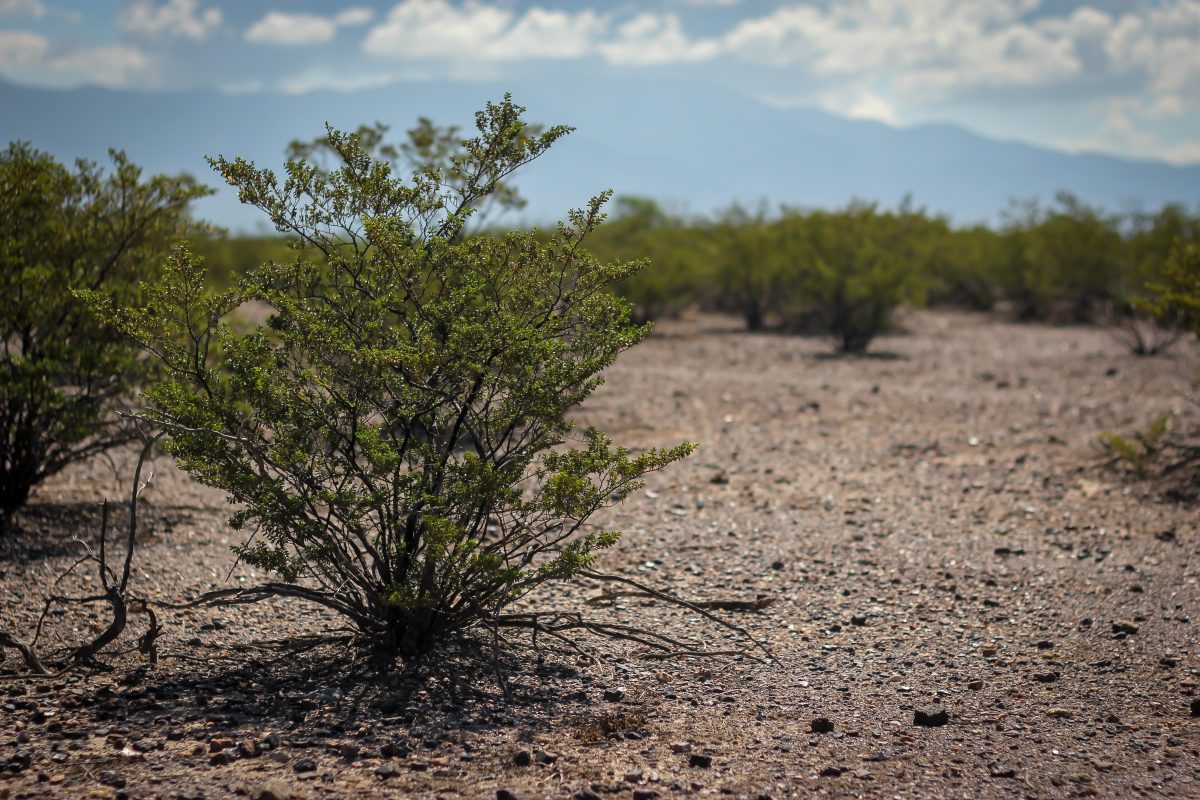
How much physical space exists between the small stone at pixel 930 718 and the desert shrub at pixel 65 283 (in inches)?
197

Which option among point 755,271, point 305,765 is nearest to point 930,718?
point 305,765

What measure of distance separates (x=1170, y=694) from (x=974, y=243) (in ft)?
85.0

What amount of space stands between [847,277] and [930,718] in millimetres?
15336

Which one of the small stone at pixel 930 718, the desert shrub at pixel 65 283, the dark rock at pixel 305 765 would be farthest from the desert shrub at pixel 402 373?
the desert shrub at pixel 65 283

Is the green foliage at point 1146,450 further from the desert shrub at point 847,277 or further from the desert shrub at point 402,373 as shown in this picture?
the desert shrub at point 847,277

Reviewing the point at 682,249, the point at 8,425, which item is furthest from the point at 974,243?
the point at 8,425

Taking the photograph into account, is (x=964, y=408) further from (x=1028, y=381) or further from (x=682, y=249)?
(x=682, y=249)

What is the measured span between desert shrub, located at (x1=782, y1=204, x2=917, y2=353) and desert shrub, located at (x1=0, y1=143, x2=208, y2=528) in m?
13.4

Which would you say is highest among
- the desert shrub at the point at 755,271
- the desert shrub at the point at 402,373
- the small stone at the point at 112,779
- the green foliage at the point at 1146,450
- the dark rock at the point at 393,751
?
the desert shrub at the point at 755,271

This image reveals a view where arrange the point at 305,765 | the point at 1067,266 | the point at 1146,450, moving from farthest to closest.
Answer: the point at 1067,266, the point at 1146,450, the point at 305,765

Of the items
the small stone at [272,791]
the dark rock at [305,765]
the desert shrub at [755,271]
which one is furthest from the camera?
the desert shrub at [755,271]

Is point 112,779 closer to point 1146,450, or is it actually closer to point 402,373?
point 402,373

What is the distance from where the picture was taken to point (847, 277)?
1900 cm

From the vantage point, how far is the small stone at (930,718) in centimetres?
441
